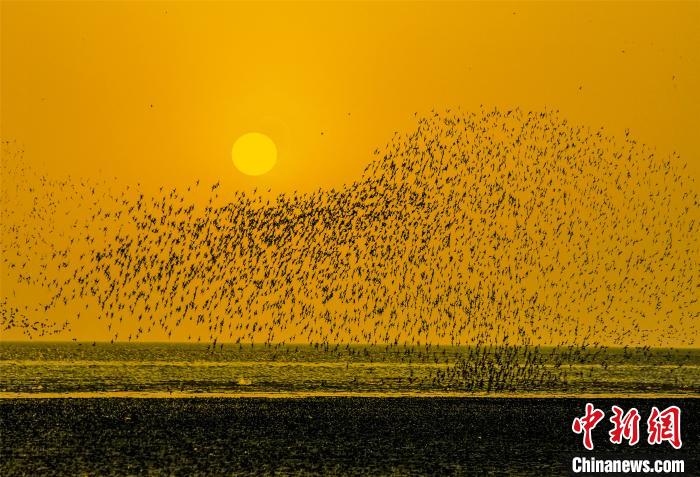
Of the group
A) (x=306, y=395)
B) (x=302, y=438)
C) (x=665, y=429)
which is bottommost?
(x=302, y=438)

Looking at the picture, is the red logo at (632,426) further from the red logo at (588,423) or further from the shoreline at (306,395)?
the shoreline at (306,395)

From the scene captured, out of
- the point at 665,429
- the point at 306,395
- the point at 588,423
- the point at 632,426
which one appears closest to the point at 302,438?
the point at 588,423

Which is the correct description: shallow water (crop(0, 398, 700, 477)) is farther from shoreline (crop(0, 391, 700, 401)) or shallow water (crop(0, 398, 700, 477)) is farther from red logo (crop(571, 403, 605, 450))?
shoreline (crop(0, 391, 700, 401))

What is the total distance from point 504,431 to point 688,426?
19.9ft

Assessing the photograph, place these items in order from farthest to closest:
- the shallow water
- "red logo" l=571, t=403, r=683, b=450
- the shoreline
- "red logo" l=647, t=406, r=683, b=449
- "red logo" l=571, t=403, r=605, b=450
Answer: the shoreline, "red logo" l=571, t=403, r=605, b=450, "red logo" l=571, t=403, r=683, b=450, "red logo" l=647, t=406, r=683, b=449, the shallow water

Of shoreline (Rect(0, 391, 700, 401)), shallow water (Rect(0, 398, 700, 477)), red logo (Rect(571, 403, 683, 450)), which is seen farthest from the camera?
shoreline (Rect(0, 391, 700, 401))

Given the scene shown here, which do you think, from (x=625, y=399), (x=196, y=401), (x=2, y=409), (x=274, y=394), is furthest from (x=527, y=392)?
(x=2, y=409)

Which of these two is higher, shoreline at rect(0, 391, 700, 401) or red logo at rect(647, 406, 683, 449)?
shoreline at rect(0, 391, 700, 401)

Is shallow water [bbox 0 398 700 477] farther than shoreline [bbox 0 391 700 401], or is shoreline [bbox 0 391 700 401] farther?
shoreline [bbox 0 391 700 401]

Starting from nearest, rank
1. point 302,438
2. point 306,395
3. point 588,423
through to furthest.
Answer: point 302,438
point 588,423
point 306,395

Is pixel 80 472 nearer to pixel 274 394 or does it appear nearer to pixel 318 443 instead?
pixel 318 443

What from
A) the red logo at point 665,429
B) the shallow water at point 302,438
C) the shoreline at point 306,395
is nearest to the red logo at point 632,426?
the red logo at point 665,429

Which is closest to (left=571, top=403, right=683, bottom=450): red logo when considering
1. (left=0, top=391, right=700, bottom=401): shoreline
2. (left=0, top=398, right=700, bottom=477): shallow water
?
(left=0, top=398, right=700, bottom=477): shallow water

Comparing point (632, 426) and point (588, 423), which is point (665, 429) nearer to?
point (632, 426)
